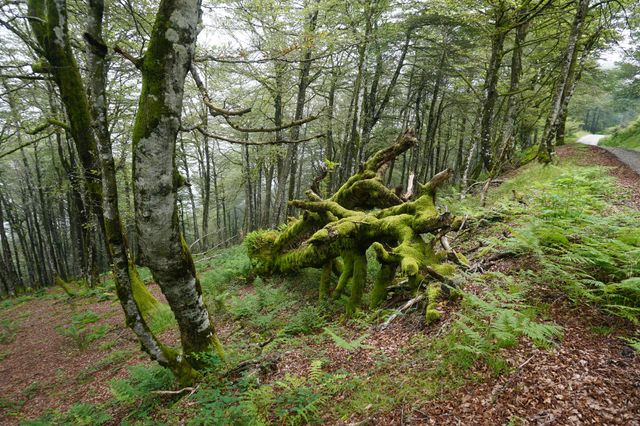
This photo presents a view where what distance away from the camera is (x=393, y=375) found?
338cm

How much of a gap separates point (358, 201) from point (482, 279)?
4.41 meters

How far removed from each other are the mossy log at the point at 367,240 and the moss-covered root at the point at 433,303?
0.01 meters

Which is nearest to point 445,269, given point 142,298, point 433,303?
point 433,303

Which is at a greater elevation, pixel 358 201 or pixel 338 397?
pixel 358 201

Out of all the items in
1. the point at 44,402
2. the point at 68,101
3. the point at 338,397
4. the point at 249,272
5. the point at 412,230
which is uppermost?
the point at 68,101

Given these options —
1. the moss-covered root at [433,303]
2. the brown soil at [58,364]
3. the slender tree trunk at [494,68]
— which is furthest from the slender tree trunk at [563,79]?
the brown soil at [58,364]

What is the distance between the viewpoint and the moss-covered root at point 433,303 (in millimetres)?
3992

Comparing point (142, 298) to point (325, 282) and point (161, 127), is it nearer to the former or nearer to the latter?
point (325, 282)

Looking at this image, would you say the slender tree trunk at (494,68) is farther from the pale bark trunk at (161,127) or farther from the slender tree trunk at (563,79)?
the pale bark trunk at (161,127)

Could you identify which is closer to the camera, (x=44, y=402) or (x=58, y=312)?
(x=44, y=402)

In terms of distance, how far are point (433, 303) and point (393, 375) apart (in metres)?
1.24

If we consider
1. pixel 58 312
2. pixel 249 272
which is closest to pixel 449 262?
pixel 249 272

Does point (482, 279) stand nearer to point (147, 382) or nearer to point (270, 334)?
point (270, 334)

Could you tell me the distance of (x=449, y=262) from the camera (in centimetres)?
542
